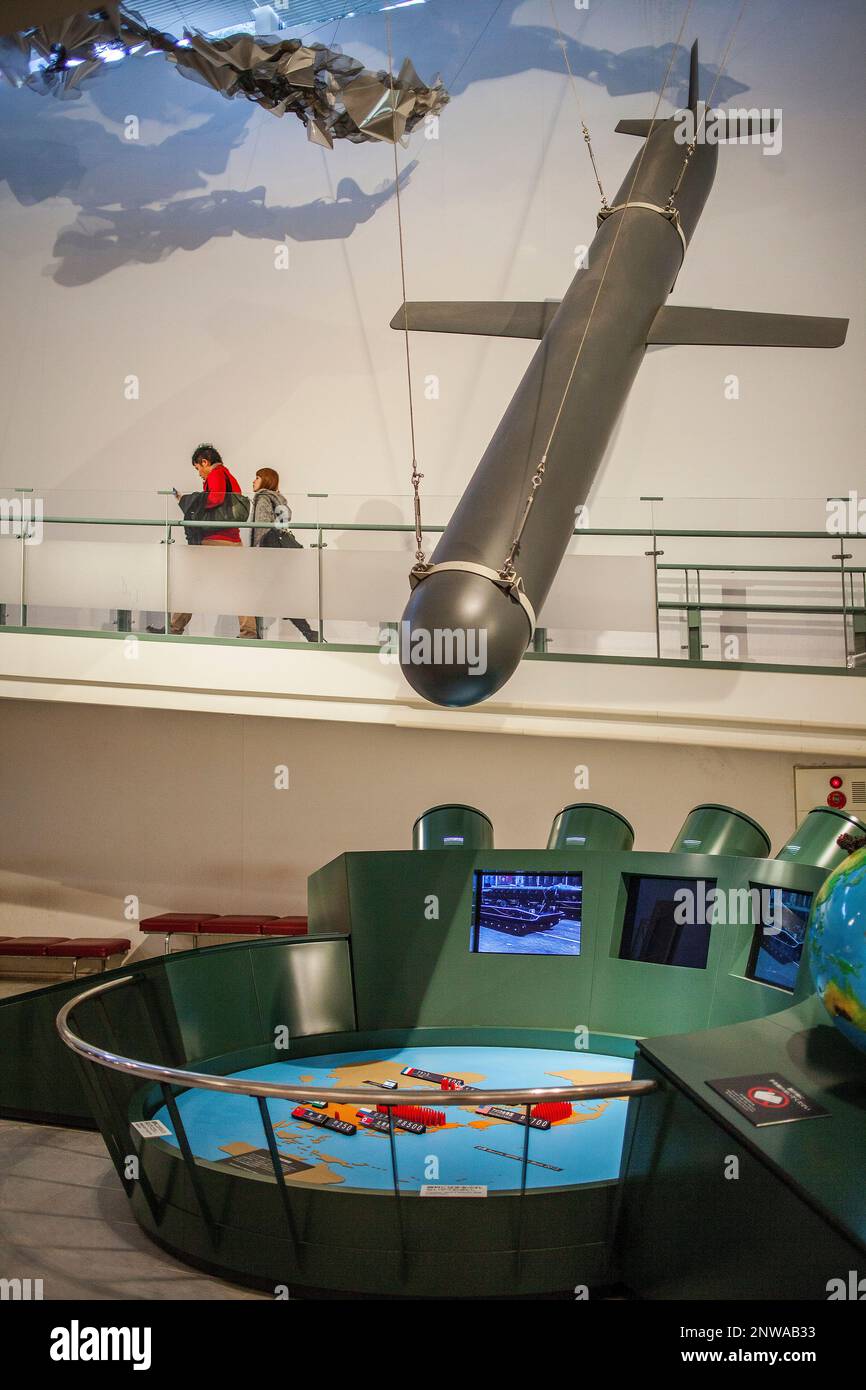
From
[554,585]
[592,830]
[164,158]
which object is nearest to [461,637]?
[592,830]

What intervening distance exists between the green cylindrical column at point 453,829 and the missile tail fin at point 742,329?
3.18 metres

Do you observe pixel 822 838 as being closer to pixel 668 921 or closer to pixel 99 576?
pixel 668 921

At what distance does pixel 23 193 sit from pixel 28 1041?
11.5m

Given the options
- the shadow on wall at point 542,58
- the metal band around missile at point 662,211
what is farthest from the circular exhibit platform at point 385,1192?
the shadow on wall at point 542,58

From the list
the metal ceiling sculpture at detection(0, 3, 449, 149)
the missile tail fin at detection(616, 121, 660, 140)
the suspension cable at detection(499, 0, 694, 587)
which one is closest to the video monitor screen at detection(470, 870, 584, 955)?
the suspension cable at detection(499, 0, 694, 587)

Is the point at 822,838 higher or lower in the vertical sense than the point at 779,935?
higher

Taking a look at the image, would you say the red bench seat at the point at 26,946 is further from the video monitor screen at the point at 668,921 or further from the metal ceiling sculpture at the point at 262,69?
A: the metal ceiling sculpture at the point at 262,69

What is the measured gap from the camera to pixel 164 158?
13.5 meters

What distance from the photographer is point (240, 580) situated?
8344 mm

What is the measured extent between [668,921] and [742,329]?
3.38 meters

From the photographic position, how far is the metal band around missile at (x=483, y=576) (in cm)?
471

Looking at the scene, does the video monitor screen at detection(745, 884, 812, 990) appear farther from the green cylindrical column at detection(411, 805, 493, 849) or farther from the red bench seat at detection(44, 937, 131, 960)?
the red bench seat at detection(44, 937, 131, 960)

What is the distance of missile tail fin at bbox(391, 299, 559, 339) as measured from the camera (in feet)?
21.6
